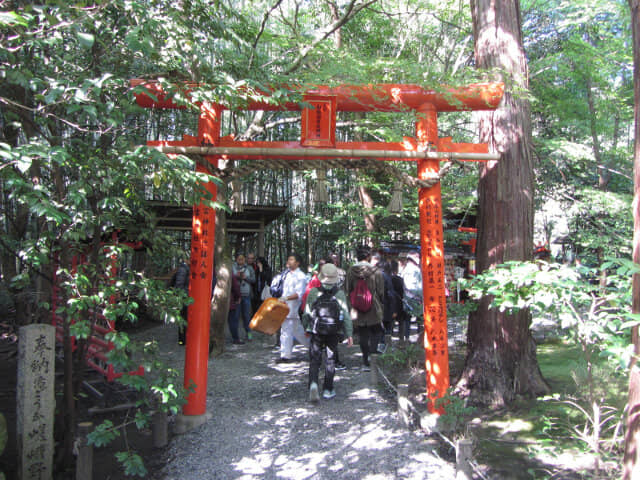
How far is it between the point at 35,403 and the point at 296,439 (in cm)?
198

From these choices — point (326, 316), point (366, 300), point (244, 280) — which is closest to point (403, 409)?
point (326, 316)

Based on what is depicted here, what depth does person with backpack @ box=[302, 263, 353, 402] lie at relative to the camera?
4691mm

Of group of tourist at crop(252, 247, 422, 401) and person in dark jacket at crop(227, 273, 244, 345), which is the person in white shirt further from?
person in dark jacket at crop(227, 273, 244, 345)

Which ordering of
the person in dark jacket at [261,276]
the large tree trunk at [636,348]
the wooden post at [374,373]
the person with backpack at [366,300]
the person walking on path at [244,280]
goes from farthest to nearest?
the person in dark jacket at [261,276], the person walking on path at [244,280], the person with backpack at [366,300], the wooden post at [374,373], the large tree trunk at [636,348]

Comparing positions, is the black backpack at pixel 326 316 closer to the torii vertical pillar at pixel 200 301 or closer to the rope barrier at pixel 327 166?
the torii vertical pillar at pixel 200 301

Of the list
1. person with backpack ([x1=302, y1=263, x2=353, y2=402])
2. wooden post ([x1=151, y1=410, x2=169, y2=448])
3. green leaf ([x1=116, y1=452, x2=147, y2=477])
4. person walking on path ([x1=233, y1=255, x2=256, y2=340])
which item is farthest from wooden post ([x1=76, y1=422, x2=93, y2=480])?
person walking on path ([x1=233, y1=255, x2=256, y2=340])

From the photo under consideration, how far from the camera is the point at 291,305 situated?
6469 mm

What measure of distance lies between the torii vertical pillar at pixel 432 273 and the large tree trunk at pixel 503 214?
0.80 meters

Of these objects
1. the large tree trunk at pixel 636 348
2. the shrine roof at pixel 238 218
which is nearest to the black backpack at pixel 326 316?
the large tree trunk at pixel 636 348

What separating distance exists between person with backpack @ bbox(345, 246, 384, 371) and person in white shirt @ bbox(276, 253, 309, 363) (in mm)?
789

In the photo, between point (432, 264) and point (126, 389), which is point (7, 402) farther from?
point (432, 264)

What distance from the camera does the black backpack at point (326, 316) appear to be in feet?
15.4

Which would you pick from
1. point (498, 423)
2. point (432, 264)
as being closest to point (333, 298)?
point (432, 264)

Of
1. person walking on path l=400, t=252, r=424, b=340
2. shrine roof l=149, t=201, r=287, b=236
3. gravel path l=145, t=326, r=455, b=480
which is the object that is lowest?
gravel path l=145, t=326, r=455, b=480
